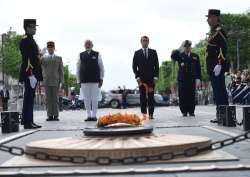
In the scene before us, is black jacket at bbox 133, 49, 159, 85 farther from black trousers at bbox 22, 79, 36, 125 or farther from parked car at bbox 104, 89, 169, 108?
parked car at bbox 104, 89, 169, 108

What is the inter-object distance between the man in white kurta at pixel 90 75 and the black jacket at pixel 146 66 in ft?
3.01

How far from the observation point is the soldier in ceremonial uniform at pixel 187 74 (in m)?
18.8

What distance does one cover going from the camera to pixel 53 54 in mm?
18172

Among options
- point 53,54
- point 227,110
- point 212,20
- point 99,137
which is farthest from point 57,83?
point 99,137

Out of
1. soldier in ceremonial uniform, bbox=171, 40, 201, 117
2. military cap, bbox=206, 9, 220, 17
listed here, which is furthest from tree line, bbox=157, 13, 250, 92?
military cap, bbox=206, 9, 220, 17

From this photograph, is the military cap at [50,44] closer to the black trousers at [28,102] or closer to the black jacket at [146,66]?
the black jacket at [146,66]

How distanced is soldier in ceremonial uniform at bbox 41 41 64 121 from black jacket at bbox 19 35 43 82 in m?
3.60

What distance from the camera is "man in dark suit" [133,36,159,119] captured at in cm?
1723

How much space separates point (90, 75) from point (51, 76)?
1.28 m

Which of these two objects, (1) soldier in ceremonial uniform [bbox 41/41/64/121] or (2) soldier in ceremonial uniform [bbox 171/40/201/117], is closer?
(1) soldier in ceremonial uniform [bbox 41/41/64/121]

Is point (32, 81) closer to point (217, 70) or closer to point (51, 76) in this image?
point (217, 70)

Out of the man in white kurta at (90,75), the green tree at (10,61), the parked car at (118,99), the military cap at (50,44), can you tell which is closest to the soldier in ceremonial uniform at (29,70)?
the man in white kurta at (90,75)

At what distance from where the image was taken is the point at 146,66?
56.5 ft

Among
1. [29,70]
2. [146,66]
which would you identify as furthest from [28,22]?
[146,66]
